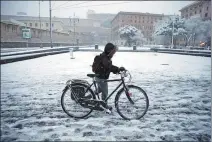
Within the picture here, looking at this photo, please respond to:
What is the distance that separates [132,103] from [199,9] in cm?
6932

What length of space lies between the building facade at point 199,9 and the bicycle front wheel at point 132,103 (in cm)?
5747

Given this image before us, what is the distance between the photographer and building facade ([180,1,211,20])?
57400mm

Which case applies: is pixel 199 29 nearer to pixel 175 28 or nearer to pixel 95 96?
pixel 175 28

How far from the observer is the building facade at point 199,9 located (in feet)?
188

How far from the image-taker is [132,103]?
14.7 ft

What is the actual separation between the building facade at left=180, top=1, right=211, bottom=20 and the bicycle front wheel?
5747cm

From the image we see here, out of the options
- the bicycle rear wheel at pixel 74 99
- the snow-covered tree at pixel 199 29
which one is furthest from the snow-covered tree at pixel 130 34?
the bicycle rear wheel at pixel 74 99

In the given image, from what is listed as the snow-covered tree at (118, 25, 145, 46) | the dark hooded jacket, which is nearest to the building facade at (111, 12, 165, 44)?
the snow-covered tree at (118, 25, 145, 46)

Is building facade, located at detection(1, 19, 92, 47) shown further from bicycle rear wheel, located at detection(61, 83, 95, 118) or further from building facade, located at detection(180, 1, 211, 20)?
building facade, located at detection(180, 1, 211, 20)

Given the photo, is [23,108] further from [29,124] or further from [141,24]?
[141,24]

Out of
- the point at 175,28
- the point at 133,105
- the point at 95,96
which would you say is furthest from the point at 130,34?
the point at 95,96

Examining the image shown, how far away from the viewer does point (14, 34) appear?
3628cm

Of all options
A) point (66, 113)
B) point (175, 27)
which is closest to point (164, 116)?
point (66, 113)

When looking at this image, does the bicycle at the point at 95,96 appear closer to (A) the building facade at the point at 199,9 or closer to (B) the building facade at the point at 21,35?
(B) the building facade at the point at 21,35
